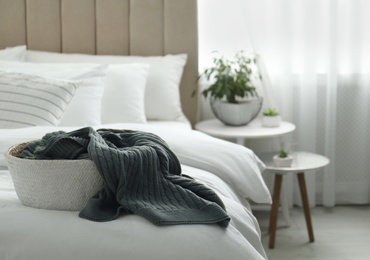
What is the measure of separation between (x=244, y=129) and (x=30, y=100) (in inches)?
46.2

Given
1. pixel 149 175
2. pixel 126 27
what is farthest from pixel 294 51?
pixel 149 175

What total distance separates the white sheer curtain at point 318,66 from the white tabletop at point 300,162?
371mm

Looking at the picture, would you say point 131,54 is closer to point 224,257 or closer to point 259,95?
point 259,95

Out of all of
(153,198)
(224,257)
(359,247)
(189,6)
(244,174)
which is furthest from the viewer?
(189,6)

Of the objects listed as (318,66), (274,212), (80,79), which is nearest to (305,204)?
(274,212)

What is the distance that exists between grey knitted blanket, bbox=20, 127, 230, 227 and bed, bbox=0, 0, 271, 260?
0.04 m

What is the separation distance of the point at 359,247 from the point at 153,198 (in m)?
1.70

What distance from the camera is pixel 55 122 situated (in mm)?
→ 3314

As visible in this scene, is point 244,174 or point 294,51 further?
point 294,51

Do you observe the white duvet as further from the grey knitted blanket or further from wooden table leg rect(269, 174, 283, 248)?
wooden table leg rect(269, 174, 283, 248)

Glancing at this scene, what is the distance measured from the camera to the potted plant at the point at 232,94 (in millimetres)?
4027

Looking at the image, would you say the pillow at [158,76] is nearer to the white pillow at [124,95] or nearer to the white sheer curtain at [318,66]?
the white pillow at [124,95]

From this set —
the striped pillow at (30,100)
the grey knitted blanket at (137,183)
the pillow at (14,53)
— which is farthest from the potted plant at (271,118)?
the grey knitted blanket at (137,183)

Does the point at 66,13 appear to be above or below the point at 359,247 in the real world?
above
